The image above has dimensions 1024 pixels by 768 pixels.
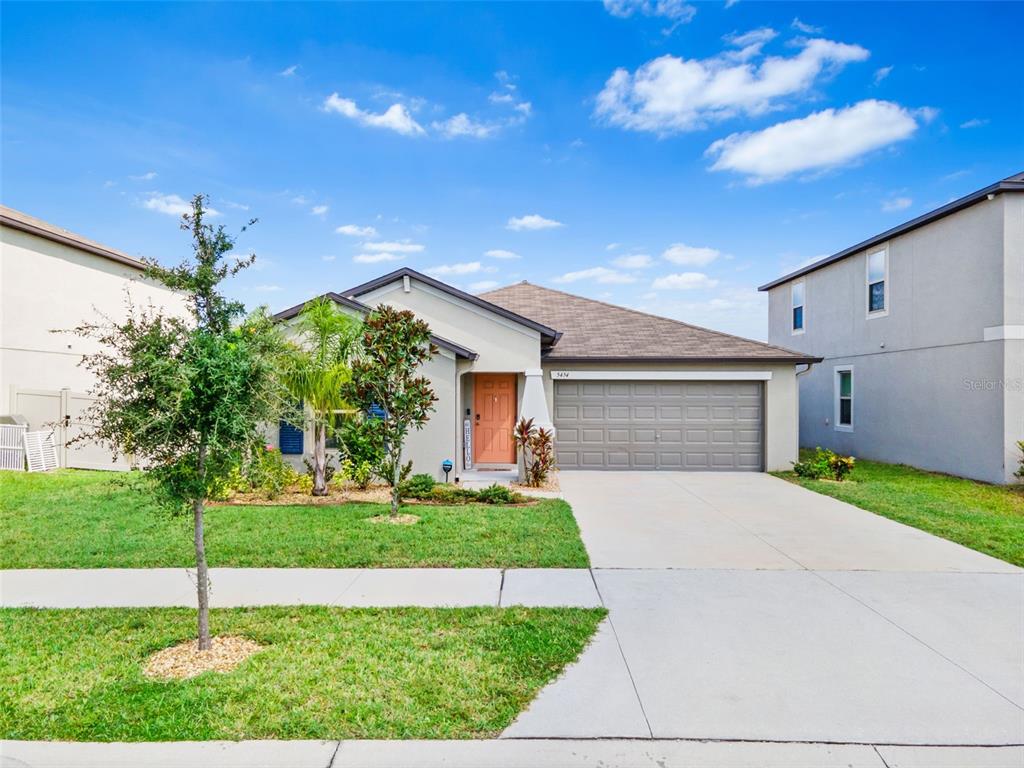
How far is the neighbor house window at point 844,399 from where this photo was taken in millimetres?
16658

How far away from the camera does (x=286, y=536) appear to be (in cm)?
743

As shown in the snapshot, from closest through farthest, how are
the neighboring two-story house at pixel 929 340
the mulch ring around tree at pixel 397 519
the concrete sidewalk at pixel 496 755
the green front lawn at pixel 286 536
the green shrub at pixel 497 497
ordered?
the concrete sidewalk at pixel 496 755, the green front lawn at pixel 286 536, the mulch ring around tree at pixel 397 519, the green shrub at pixel 497 497, the neighboring two-story house at pixel 929 340

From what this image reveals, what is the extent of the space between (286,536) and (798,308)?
1815 centimetres

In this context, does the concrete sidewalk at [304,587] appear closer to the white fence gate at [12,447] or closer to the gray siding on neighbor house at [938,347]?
the white fence gate at [12,447]

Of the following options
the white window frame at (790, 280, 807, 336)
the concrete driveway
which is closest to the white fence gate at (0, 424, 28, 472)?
the concrete driveway

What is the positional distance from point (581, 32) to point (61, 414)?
15.7 meters

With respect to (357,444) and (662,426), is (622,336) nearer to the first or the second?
(662,426)

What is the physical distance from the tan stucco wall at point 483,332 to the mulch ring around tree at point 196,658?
9430mm

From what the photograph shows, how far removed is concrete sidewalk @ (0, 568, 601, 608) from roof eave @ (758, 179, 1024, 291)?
39.8ft

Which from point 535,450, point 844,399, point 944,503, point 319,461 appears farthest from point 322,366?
point 844,399

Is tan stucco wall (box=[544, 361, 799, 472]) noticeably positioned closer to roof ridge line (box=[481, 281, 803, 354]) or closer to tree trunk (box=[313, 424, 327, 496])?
roof ridge line (box=[481, 281, 803, 354])

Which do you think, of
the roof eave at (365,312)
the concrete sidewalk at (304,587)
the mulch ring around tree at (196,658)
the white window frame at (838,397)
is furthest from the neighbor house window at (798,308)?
the mulch ring around tree at (196,658)

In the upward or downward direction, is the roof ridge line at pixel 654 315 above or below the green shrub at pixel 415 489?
above

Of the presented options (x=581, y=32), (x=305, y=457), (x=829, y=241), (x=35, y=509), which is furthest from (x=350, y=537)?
(x=829, y=241)
